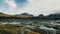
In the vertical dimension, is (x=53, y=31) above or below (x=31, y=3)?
below

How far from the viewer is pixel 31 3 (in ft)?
17.3

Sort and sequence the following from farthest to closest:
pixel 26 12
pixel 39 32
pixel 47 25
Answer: pixel 47 25 → pixel 26 12 → pixel 39 32

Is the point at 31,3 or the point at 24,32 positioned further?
the point at 31,3

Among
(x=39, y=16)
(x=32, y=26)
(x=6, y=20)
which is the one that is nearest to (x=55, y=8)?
(x=39, y=16)

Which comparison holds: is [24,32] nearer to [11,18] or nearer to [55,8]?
[11,18]

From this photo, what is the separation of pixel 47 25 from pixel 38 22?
0.48 metres

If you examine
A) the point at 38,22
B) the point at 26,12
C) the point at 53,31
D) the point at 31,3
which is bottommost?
the point at 53,31

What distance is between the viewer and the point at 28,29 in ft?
15.9

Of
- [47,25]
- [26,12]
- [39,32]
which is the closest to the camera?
[39,32]

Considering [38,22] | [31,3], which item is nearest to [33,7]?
[31,3]

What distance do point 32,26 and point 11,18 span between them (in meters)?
0.79

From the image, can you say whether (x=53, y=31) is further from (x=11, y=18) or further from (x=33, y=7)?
(x=11, y=18)

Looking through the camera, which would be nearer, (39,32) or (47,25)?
(39,32)

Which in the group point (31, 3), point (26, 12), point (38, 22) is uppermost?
point (31, 3)
